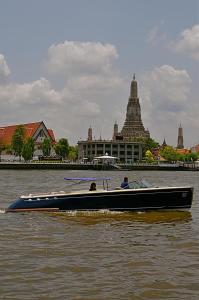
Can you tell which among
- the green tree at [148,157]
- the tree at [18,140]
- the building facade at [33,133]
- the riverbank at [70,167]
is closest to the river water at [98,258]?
the riverbank at [70,167]

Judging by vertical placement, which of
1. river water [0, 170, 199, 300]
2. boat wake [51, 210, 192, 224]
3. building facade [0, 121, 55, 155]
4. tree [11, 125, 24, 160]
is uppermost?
building facade [0, 121, 55, 155]

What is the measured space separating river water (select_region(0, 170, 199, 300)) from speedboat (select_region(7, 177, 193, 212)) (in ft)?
3.95

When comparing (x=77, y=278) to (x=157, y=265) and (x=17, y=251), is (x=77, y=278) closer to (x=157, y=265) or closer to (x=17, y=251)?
(x=157, y=265)

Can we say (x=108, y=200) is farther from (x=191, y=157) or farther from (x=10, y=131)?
(x=191, y=157)

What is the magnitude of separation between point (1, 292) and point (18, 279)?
37.8 inches

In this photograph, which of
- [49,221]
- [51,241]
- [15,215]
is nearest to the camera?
[51,241]

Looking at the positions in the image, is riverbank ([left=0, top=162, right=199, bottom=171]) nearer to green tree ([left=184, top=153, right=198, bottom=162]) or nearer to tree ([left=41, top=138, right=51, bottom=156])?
tree ([left=41, top=138, right=51, bottom=156])

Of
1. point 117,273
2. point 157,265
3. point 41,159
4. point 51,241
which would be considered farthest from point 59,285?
point 41,159

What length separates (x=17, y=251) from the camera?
13.0m

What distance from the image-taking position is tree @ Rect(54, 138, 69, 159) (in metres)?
135

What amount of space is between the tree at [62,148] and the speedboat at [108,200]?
114 metres

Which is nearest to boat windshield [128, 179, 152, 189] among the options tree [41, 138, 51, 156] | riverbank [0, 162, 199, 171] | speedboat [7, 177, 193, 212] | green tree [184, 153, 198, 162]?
speedboat [7, 177, 193, 212]

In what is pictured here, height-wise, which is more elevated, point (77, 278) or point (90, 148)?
point (90, 148)

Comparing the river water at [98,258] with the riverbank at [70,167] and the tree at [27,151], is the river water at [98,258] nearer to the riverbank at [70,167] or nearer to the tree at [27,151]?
the riverbank at [70,167]
